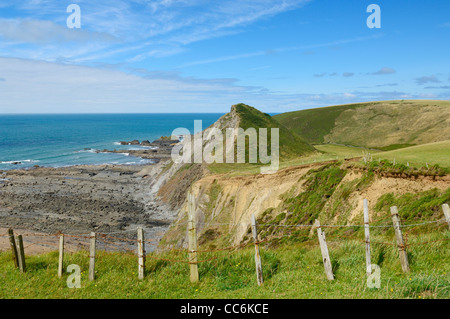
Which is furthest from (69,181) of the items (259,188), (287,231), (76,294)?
(76,294)

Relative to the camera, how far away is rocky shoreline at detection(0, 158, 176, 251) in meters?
38.6

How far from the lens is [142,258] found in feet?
36.4

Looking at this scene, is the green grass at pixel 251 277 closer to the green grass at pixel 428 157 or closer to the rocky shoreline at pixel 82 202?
the green grass at pixel 428 157

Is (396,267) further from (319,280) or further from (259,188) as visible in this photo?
(259,188)

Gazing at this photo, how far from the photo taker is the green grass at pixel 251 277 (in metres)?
9.27

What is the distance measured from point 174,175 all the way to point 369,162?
1388 inches

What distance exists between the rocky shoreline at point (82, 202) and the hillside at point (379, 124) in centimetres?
7225

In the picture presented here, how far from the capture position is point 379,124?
11419 cm

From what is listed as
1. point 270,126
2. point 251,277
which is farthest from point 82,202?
point 251,277

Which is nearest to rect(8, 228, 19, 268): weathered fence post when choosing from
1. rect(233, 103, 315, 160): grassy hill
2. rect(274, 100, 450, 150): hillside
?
rect(233, 103, 315, 160): grassy hill

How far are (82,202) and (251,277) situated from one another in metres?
43.2

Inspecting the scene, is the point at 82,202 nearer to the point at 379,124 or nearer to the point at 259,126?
the point at 259,126

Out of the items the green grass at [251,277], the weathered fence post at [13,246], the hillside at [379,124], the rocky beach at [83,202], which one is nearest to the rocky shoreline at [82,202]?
the rocky beach at [83,202]
